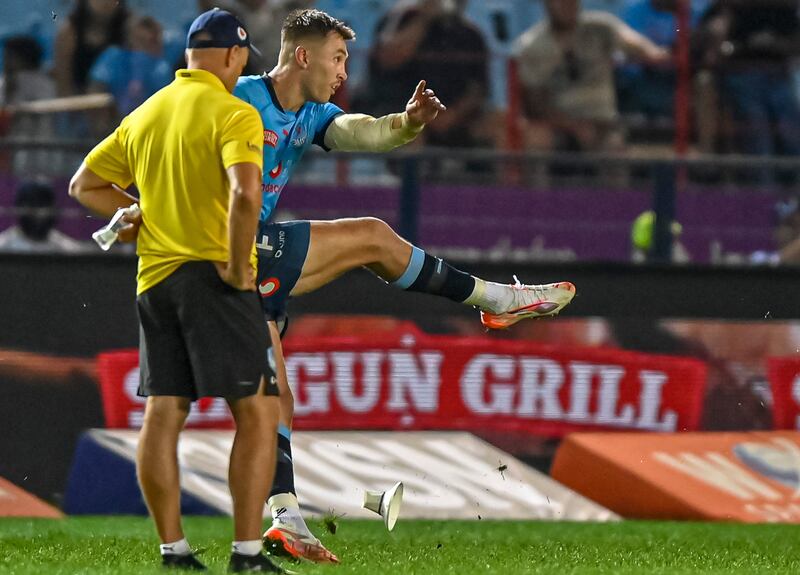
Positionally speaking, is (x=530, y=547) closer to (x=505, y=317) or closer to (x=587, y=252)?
(x=505, y=317)

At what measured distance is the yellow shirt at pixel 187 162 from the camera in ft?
16.1

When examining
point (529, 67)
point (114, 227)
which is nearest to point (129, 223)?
point (114, 227)

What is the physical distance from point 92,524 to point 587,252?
3808mm

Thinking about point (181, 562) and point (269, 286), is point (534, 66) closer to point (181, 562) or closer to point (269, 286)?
point (269, 286)

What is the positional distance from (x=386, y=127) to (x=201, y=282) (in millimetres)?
1567

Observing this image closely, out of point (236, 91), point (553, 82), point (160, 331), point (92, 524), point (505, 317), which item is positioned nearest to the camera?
point (160, 331)

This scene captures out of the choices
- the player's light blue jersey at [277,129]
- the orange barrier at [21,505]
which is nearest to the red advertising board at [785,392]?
the player's light blue jersey at [277,129]

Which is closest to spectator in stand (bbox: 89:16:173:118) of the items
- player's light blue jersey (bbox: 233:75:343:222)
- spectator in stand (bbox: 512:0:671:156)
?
spectator in stand (bbox: 512:0:671:156)

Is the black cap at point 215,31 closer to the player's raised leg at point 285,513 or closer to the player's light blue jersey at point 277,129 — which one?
the player's light blue jersey at point 277,129

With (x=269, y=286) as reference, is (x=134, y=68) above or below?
above

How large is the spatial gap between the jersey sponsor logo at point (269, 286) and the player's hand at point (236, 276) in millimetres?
1283

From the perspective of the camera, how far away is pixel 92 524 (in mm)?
8148

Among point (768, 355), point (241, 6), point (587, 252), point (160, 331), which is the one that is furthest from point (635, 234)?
point (160, 331)

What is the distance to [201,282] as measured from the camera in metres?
4.98
